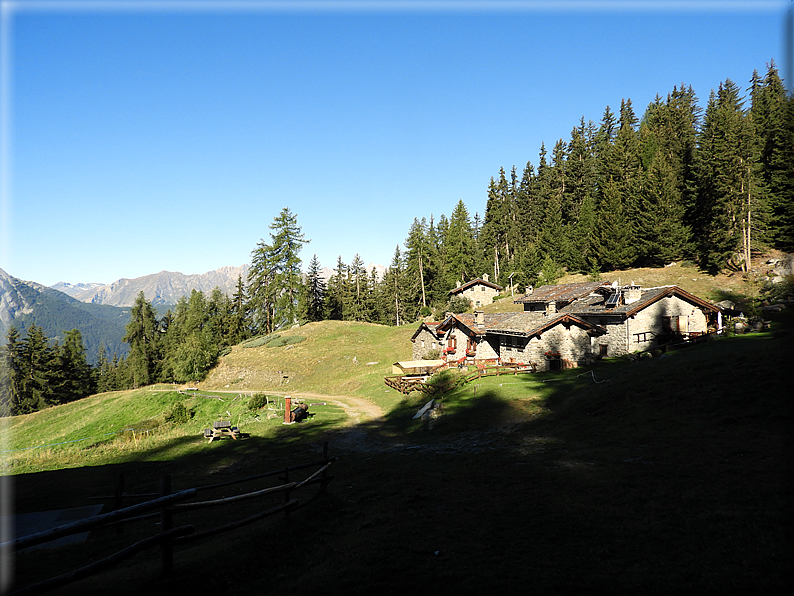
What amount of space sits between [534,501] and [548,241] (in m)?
85.3

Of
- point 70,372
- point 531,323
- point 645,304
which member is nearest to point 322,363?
point 531,323

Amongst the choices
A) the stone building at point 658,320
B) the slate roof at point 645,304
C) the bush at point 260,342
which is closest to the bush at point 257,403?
the bush at point 260,342

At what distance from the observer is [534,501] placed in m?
13.4

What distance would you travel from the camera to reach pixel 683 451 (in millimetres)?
16125

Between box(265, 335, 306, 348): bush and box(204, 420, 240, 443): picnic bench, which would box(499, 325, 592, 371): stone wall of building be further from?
box(265, 335, 306, 348): bush

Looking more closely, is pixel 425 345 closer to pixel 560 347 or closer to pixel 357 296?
pixel 560 347

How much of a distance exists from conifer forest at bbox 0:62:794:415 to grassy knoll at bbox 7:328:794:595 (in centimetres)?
4157

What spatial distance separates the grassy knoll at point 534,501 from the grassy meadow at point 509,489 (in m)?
0.07

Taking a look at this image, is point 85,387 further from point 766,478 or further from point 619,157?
point 619,157

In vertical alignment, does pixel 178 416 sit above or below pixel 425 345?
below

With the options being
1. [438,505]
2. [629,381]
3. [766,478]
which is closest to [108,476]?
[438,505]

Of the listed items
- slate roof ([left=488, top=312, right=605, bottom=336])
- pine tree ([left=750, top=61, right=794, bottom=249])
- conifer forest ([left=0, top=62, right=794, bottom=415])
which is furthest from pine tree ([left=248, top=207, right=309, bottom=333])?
pine tree ([left=750, top=61, right=794, bottom=249])

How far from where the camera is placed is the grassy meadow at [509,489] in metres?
8.81

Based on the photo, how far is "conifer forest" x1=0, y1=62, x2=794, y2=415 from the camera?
60.0 metres
